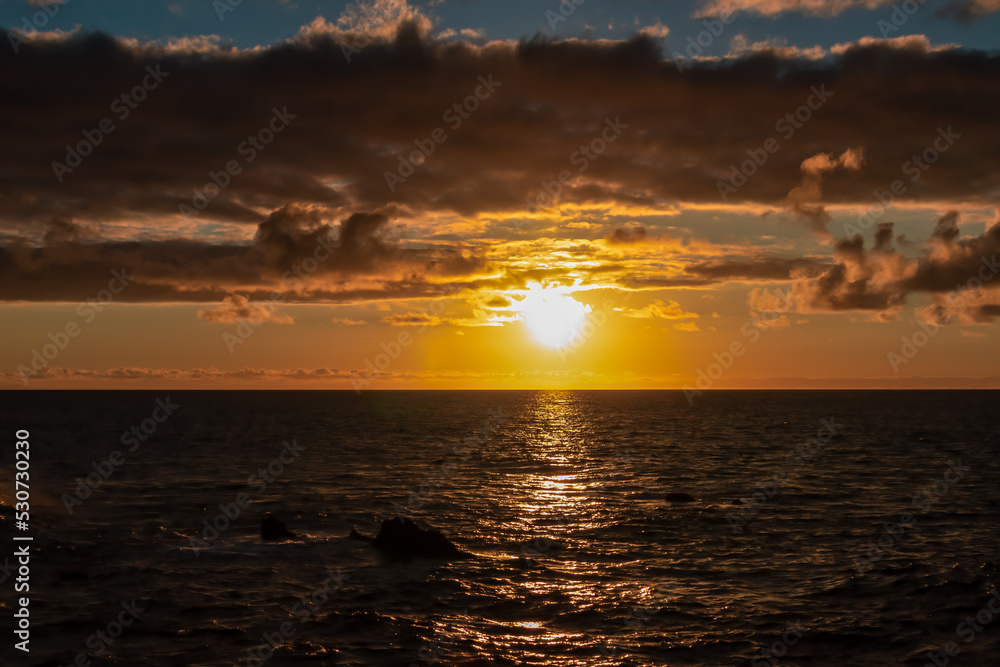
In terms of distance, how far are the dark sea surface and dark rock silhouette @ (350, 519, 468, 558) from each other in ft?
3.13

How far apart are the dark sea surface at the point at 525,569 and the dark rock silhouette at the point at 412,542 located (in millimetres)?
953

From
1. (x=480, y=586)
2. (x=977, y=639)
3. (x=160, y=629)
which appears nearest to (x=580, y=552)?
(x=480, y=586)

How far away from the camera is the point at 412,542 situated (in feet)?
106

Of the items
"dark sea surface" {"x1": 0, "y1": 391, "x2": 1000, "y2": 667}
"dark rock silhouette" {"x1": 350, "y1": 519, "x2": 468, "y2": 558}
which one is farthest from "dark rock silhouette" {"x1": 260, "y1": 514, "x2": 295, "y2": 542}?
"dark rock silhouette" {"x1": 350, "y1": 519, "x2": 468, "y2": 558}

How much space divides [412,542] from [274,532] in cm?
745

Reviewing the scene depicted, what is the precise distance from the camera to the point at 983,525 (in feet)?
124

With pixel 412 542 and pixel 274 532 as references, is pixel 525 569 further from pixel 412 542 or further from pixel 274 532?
pixel 274 532

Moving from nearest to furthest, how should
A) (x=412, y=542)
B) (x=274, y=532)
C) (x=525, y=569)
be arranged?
(x=525, y=569) < (x=412, y=542) < (x=274, y=532)

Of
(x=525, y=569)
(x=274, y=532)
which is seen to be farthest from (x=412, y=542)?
(x=274, y=532)

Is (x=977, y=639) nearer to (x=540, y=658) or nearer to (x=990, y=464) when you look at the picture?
(x=540, y=658)

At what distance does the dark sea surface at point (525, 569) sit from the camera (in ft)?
69.6

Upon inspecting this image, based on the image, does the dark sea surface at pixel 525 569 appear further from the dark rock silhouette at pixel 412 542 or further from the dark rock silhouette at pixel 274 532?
the dark rock silhouette at pixel 412 542

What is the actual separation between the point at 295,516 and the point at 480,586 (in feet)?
56.7

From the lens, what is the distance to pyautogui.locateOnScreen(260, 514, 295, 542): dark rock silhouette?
3450 centimetres
